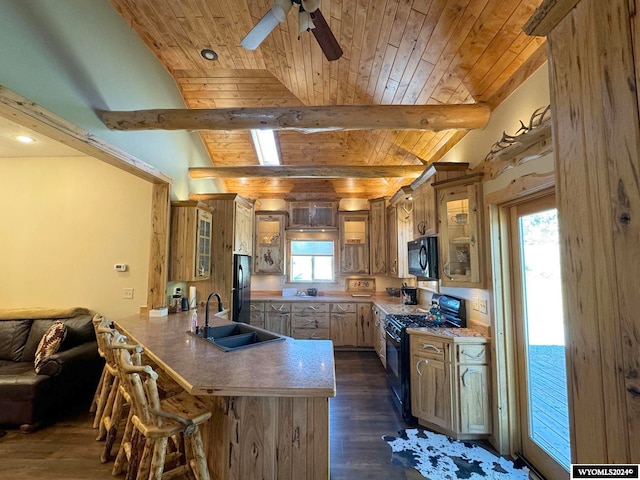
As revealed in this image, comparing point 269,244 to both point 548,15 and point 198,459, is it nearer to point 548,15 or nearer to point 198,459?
point 198,459

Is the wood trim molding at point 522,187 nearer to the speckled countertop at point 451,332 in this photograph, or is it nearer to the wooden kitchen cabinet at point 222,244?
the speckled countertop at point 451,332

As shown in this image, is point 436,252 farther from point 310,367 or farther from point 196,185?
point 196,185

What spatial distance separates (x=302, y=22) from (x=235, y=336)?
8.20 ft

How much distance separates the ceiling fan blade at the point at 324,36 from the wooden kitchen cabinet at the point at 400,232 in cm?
239

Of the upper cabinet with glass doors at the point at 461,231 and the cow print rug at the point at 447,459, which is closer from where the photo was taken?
the cow print rug at the point at 447,459

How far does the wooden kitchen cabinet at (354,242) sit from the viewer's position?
213 inches

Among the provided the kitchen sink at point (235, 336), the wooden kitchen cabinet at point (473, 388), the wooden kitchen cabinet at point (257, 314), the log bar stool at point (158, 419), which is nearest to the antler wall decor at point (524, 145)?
the wooden kitchen cabinet at point (473, 388)

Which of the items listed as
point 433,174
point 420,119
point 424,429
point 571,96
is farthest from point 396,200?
point 571,96

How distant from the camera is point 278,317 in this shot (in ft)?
16.2

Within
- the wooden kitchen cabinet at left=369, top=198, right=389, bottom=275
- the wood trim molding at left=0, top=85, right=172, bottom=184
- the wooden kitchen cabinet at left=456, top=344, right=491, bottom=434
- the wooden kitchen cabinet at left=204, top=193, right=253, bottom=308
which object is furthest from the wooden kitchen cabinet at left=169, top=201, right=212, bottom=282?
the wooden kitchen cabinet at left=456, top=344, right=491, bottom=434

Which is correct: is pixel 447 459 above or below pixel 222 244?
below

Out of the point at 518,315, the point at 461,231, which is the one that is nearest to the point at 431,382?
the point at 518,315

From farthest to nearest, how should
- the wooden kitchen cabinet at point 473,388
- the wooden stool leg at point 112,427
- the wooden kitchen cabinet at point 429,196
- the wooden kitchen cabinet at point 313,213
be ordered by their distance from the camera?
the wooden kitchen cabinet at point 313,213 → the wooden kitchen cabinet at point 429,196 → the wooden kitchen cabinet at point 473,388 → the wooden stool leg at point 112,427

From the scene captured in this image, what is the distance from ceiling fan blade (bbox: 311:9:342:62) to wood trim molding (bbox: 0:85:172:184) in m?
2.05
